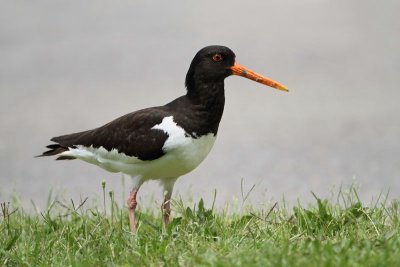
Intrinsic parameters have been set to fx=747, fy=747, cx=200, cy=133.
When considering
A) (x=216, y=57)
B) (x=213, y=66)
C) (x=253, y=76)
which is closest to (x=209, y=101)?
(x=213, y=66)

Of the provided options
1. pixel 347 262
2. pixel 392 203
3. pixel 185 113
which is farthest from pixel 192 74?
pixel 347 262

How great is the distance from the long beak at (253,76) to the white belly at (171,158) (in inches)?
32.3

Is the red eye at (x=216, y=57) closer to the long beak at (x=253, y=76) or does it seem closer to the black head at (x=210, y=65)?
the black head at (x=210, y=65)

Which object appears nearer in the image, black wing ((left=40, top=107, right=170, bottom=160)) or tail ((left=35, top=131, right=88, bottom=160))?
black wing ((left=40, top=107, right=170, bottom=160))

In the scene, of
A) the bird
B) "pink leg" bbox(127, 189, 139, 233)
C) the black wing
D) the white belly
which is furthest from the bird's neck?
"pink leg" bbox(127, 189, 139, 233)

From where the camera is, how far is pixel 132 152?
8383mm

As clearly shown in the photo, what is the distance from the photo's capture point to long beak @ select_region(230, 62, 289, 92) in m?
8.55

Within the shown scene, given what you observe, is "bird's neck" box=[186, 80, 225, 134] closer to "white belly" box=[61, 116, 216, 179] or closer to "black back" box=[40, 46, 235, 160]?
"black back" box=[40, 46, 235, 160]

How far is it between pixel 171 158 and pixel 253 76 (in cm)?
141

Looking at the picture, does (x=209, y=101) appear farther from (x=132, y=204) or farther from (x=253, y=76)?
(x=132, y=204)

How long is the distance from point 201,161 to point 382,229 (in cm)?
212

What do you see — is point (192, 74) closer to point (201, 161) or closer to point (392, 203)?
point (201, 161)

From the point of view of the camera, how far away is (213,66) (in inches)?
330

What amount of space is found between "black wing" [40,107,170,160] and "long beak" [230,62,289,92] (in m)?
0.94
